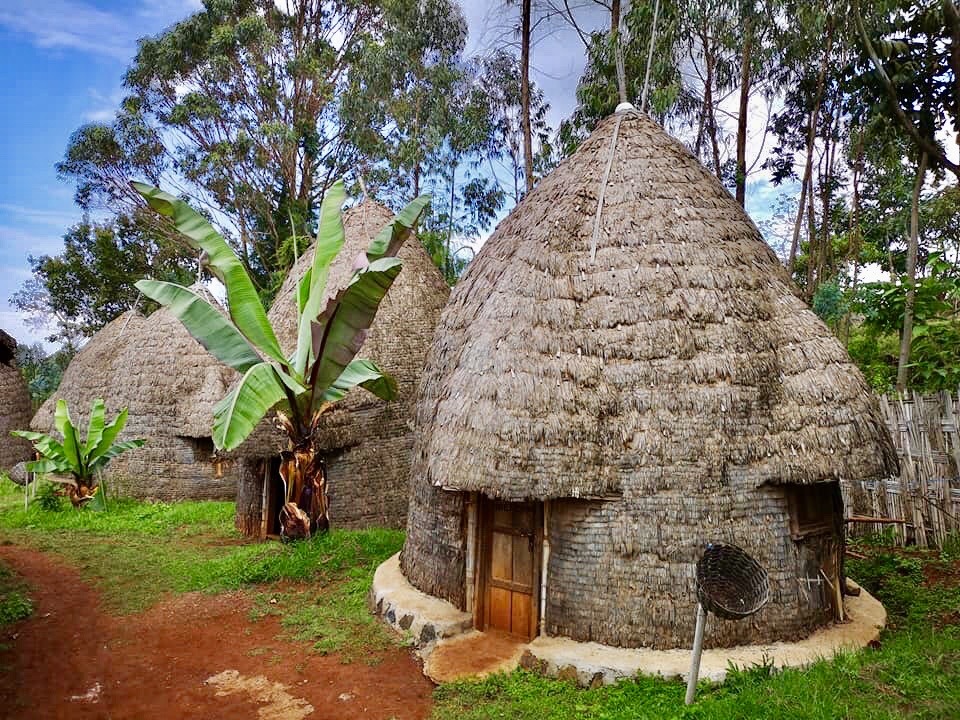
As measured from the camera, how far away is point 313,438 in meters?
9.83

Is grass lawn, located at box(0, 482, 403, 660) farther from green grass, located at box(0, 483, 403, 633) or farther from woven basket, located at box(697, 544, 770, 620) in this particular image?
woven basket, located at box(697, 544, 770, 620)

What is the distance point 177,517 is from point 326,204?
7404 mm

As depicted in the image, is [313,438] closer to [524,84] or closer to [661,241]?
[661,241]

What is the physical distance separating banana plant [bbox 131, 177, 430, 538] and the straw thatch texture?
47.8 feet

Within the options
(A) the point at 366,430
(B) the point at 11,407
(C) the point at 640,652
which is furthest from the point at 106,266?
(C) the point at 640,652

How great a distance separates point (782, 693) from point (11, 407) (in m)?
22.0

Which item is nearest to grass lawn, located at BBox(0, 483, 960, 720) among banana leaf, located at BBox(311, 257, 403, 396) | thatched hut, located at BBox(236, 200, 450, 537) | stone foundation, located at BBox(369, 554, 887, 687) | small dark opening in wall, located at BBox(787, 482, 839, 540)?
stone foundation, located at BBox(369, 554, 887, 687)

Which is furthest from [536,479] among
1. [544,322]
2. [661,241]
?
[661,241]

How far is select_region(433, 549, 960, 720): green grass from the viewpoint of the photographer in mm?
4598

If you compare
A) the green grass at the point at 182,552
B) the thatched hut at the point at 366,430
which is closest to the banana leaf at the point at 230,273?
the thatched hut at the point at 366,430

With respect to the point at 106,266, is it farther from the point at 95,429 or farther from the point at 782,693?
the point at 782,693

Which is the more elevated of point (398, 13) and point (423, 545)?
point (398, 13)

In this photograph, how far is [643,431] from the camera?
5984 millimetres

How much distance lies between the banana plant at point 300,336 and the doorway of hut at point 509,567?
292 cm
